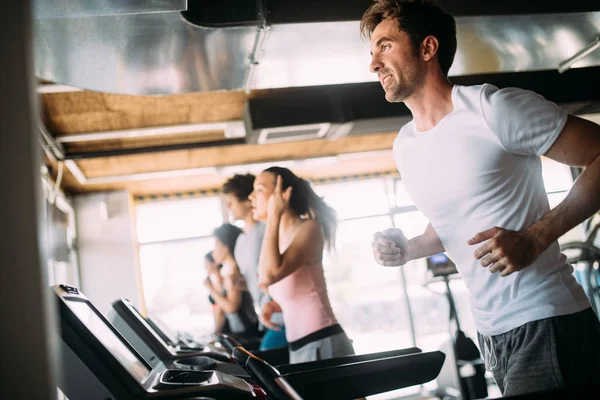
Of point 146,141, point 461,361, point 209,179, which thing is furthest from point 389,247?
point 209,179

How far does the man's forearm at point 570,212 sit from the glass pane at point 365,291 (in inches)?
298

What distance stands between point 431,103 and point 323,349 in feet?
3.96

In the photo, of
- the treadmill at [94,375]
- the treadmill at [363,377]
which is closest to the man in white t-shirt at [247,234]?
the treadmill at [363,377]

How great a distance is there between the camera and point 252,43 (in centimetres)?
256

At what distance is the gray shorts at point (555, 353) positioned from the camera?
1.21m

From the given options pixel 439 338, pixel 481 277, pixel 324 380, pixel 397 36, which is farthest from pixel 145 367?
pixel 439 338

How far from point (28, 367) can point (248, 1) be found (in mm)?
2217

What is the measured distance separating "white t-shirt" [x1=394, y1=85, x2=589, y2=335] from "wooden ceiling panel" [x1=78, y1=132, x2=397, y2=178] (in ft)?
16.5

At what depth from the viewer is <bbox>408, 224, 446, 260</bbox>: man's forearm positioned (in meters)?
1.60

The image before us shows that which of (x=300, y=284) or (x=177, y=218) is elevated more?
(x=177, y=218)

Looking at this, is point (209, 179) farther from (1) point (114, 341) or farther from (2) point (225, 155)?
(1) point (114, 341)

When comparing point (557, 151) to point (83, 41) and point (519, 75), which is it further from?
point (519, 75)

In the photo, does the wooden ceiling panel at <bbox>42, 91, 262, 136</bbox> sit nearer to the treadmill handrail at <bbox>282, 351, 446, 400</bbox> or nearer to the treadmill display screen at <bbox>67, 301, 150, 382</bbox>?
the treadmill display screen at <bbox>67, 301, 150, 382</bbox>

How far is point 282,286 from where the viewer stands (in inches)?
96.2
